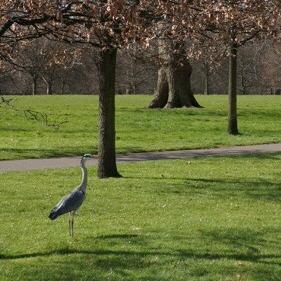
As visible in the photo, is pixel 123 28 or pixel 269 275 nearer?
pixel 269 275

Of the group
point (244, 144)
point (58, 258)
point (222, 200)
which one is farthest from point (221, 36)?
point (244, 144)

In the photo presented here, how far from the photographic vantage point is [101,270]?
760cm

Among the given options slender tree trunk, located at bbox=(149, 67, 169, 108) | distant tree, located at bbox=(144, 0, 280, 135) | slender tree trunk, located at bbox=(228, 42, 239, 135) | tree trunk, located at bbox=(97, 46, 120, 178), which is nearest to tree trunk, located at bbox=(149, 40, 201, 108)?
slender tree trunk, located at bbox=(149, 67, 169, 108)

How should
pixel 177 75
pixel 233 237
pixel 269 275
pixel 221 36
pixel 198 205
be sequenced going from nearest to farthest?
pixel 269 275 → pixel 233 237 → pixel 198 205 → pixel 221 36 → pixel 177 75

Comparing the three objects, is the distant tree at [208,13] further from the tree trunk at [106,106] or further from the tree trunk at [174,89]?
the tree trunk at [174,89]

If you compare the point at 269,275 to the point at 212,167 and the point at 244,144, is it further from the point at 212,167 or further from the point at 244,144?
the point at 244,144

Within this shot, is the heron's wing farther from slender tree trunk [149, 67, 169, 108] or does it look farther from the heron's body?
slender tree trunk [149, 67, 169, 108]

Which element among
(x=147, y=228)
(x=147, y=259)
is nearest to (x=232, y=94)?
(x=147, y=228)

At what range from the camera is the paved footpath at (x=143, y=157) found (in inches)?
664

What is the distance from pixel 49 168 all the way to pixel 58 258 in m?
8.44

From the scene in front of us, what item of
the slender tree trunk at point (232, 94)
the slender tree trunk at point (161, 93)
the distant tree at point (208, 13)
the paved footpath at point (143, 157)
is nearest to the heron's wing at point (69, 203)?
the distant tree at point (208, 13)

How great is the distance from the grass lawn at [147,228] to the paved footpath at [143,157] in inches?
51.3

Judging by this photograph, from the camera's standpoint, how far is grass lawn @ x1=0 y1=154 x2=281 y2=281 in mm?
7621

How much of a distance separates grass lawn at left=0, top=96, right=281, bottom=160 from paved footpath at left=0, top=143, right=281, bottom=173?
0.71m
